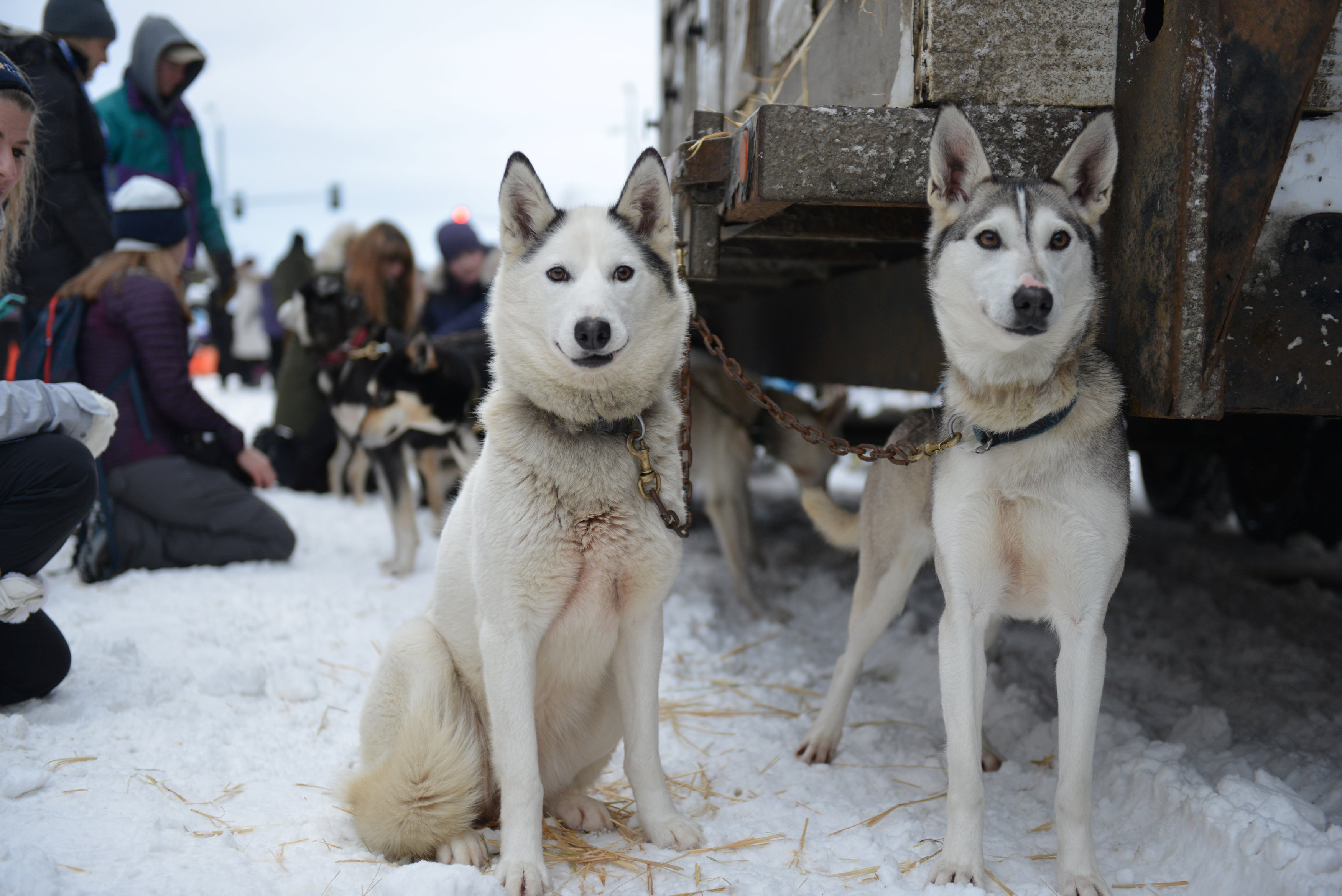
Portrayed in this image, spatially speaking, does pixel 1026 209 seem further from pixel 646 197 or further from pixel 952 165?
pixel 646 197

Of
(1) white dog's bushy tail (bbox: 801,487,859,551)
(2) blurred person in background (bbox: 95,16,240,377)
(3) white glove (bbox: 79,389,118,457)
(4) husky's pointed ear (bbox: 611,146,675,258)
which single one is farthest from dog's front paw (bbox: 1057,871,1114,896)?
(2) blurred person in background (bbox: 95,16,240,377)

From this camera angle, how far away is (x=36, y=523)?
99.3 inches

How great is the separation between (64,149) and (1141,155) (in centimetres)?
507

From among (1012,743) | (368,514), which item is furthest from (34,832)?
(368,514)

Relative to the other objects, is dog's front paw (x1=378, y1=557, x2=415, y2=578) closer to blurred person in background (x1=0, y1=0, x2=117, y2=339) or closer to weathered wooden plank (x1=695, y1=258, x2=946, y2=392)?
blurred person in background (x1=0, y1=0, x2=117, y2=339)

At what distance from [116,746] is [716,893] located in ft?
5.89

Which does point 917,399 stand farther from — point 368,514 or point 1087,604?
point 1087,604

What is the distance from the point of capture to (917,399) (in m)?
9.47

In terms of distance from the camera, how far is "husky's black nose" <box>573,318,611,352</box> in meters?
2.00

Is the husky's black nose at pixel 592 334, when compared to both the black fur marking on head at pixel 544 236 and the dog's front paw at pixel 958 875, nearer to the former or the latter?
the black fur marking on head at pixel 544 236

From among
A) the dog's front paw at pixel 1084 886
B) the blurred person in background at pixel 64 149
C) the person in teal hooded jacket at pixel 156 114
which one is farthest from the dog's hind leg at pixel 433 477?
the dog's front paw at pixel 1084 886

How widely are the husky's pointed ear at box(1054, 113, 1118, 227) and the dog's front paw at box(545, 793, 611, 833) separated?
2017 mm

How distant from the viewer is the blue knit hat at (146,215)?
4410 mm

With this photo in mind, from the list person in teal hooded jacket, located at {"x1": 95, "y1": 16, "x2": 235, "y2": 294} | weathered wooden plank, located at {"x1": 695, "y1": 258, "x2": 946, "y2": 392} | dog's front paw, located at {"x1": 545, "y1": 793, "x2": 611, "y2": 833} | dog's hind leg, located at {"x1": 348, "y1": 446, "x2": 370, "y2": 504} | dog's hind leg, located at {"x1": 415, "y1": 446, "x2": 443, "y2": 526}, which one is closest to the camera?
dog's front paw, located at {"x1": 545, "y1": 793, "x2": 611, "y2": 833}
